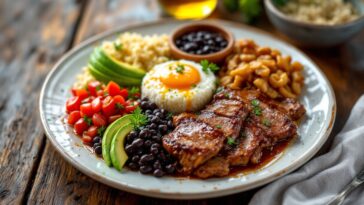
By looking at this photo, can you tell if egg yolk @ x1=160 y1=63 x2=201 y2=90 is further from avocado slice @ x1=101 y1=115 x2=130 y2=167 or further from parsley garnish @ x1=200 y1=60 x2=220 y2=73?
avocado slice @ x1=101 y1=115 x2=130 y2=167

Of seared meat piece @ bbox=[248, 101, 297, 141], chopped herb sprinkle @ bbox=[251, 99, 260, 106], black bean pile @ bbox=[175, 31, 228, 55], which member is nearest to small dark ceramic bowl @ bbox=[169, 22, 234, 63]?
black bean pile @ bbox=[175, 31, 228, 55]

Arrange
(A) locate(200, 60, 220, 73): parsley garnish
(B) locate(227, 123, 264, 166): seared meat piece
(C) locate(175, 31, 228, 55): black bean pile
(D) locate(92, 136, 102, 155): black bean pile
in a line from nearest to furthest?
1. (B) locate(227, 123, 264, 166): seared meat piece
2. (D) locate(92, 136, 102, 155): black bean pile
3. (A) locate(200, 60, 220, 73): parsley garnish
4. (C) locate(175, 31, 228, 55): black bean pile

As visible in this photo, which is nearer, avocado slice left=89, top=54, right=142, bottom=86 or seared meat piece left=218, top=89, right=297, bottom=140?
seared meat piece left=218, top=89, right=297, bottom=140

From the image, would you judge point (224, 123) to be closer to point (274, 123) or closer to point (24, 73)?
point (274, 123)

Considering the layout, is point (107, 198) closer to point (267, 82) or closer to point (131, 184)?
→ point (131, 184)

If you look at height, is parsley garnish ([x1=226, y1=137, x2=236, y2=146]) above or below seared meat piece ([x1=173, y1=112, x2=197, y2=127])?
above

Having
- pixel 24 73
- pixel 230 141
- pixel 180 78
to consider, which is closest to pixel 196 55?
pixel 180 78

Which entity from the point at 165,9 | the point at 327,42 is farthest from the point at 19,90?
the point at 327,42
